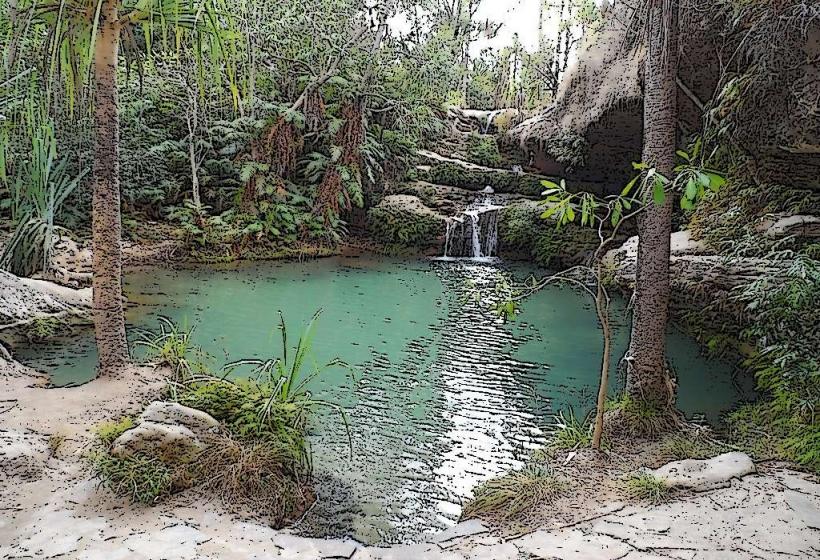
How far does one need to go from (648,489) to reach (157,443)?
2450 millimetres

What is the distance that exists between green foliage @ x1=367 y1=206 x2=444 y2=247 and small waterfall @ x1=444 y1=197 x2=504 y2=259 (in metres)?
0.31

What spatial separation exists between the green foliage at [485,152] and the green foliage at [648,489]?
1398cm

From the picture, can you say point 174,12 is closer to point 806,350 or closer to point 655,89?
point 655,89

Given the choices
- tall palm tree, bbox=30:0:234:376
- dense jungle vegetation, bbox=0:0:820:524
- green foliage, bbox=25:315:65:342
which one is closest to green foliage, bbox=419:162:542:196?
dense jungle vegetation, bbox=0:0:820:524

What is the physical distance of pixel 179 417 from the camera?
3348mm

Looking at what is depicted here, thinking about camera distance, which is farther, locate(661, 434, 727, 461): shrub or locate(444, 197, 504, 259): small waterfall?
locate(444, 197, 504, 259): small waterfall

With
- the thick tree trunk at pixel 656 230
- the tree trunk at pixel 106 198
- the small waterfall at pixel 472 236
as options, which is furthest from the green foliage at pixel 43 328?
the small waterfall at pixel 472 236

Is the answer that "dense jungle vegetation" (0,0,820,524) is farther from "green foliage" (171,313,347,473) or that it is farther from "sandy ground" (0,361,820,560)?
"sandy ground" (0,361,820,560)

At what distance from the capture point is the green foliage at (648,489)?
317 centimetres

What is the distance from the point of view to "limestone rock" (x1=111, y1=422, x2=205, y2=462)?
10.2ft

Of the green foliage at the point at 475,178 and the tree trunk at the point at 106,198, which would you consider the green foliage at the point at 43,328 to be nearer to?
the tree trunk at the point at 106,198

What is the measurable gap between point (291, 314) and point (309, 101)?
688 centimetres

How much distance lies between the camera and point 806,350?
4.40 meters

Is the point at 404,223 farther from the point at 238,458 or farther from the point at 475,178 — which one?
the point at 238,458
